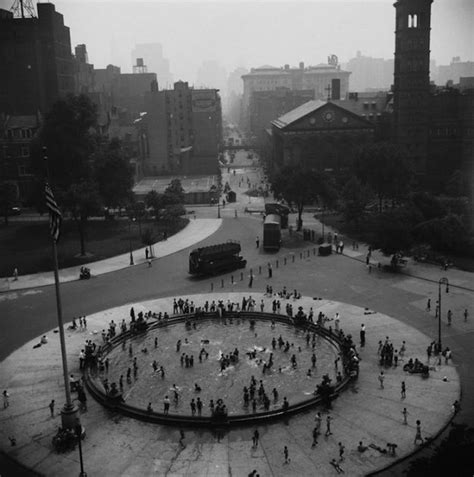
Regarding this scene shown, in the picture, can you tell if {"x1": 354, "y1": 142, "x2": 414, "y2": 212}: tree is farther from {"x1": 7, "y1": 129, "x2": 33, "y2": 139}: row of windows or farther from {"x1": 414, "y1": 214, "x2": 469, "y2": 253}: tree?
{"x1": 7, "y1": 129, "x2": 33, "y2": 139}: row of windows

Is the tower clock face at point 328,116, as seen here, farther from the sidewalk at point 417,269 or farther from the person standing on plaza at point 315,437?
the person standing on plaza at point 315,437

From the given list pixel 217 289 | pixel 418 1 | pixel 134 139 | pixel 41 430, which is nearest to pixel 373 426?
pixel 41 430

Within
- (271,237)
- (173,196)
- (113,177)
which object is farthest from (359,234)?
(113,177)

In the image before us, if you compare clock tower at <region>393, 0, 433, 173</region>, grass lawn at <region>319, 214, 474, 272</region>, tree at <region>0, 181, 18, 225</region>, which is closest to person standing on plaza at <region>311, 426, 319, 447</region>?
grass lawn at <region>319, 214, 474, 272</region>

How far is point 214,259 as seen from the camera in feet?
207

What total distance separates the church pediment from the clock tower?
749cm

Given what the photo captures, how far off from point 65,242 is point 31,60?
49011 mm

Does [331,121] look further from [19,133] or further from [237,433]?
[237,433]

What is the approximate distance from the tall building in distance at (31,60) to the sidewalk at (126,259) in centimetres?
4487

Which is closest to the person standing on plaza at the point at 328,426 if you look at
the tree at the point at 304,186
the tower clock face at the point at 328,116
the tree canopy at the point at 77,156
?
the tree at the point at 304,186

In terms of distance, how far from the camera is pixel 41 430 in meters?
33.1

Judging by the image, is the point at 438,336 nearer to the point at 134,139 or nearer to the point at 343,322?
the point at 343,322

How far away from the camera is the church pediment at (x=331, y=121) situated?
11062 centimetres

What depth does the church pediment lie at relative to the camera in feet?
363
